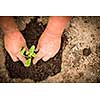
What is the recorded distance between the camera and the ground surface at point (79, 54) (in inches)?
108

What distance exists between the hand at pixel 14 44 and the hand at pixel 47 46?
149mm

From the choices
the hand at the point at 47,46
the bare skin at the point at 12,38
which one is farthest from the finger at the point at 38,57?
the bare skin at the point at 12,38

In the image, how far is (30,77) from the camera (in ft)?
9.21

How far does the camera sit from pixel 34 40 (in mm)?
2777

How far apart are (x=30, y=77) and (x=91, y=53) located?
63cm

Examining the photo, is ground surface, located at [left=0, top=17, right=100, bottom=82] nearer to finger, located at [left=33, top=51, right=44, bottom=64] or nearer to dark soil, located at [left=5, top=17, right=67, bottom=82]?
dark soil, located at [left=5, top=17, right=67, bottom=82]

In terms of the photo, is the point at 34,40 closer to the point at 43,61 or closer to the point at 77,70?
the point at 43,61

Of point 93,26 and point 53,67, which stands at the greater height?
point 93,26

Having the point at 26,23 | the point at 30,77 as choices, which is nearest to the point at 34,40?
the point at 26,23

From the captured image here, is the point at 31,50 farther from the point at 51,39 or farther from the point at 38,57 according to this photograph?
the point at 51,39

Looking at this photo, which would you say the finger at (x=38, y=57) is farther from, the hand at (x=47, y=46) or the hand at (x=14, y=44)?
the hand at (x=14, y=44)
